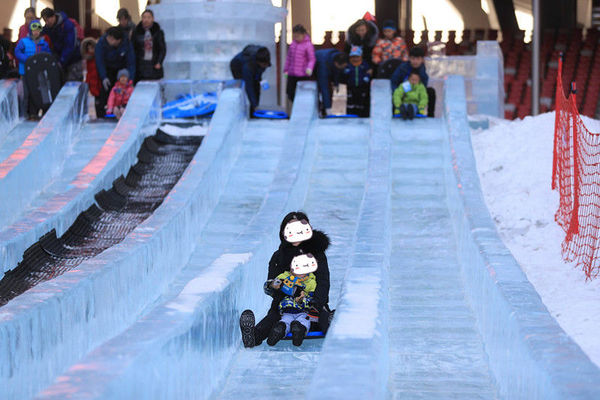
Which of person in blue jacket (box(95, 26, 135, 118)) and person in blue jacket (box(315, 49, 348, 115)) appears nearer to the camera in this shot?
person in blue jacket (box(315, 49, 348, 115))

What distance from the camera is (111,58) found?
14445 millimetres

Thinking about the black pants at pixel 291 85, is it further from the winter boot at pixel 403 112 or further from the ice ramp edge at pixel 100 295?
the ice ramp edge at pixel 100 295

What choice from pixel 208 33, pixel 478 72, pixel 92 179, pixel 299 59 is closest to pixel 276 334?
pixel 92 179

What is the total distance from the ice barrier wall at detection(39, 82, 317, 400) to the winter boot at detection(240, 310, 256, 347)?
9 cm

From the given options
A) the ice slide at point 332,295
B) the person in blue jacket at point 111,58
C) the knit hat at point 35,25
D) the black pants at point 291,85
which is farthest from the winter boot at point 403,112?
the knit hat at point 35,25

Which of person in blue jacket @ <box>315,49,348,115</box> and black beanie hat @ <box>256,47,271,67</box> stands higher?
black beanie hat @ <box>256,47,271,67</box>

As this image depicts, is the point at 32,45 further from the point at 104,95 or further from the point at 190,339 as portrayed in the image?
the point at 190,339

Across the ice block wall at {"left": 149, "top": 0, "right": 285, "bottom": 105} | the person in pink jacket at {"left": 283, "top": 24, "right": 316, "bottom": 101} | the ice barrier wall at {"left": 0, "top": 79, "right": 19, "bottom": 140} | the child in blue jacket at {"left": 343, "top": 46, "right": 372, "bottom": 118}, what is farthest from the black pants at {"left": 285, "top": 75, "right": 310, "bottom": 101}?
the ice barrier wall at {"left": 0, "top": 79, "right": 19, "bottom": 140}

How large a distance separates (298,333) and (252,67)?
8.23 metres

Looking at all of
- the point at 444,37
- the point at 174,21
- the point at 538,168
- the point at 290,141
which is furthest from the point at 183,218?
the point at 444,37

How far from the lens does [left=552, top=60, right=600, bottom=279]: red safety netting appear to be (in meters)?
8.91

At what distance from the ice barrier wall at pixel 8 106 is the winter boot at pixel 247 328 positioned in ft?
25.8

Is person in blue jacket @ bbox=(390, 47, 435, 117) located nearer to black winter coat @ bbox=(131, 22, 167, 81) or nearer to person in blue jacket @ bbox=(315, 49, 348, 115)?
person in blue jacket @ bbox=(315, 49, 348, 115)

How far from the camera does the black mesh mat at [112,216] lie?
8781 millimetres
